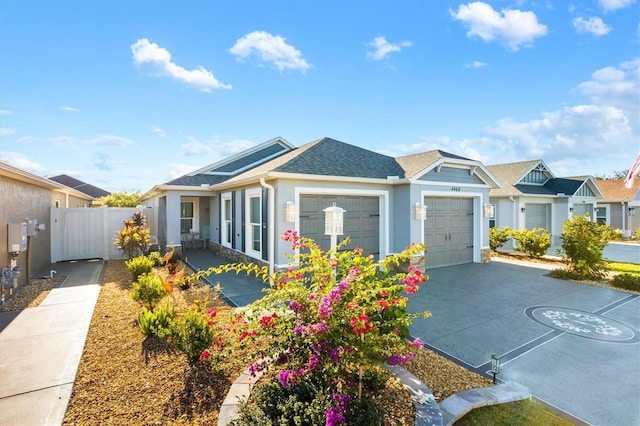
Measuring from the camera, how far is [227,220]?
13180mm

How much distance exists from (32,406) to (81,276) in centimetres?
785

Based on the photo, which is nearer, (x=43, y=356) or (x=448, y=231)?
(x=43, y=356)

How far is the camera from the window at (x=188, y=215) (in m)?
17.6

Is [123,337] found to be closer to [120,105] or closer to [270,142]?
[120,105]

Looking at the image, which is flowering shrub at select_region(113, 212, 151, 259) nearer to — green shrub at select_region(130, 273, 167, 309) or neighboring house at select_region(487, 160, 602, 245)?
green shrub at select_region(130, 273, 167, 309)

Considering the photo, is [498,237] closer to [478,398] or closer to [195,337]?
[478,398]

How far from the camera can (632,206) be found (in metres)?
24.7

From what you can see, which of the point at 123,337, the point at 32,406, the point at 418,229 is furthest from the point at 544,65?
the point at 32,406

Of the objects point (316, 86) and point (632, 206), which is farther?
point (632, 206)

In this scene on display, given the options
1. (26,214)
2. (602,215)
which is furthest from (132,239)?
(602,215)

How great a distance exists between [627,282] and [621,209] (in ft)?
72.7

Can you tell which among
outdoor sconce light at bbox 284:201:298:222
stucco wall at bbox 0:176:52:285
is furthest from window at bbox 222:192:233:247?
stucco wall at bbox 0:176:52:285

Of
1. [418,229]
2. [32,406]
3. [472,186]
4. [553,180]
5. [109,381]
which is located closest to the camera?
[32,406]

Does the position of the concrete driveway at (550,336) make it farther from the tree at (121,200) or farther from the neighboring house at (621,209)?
the tree at (121,200)
